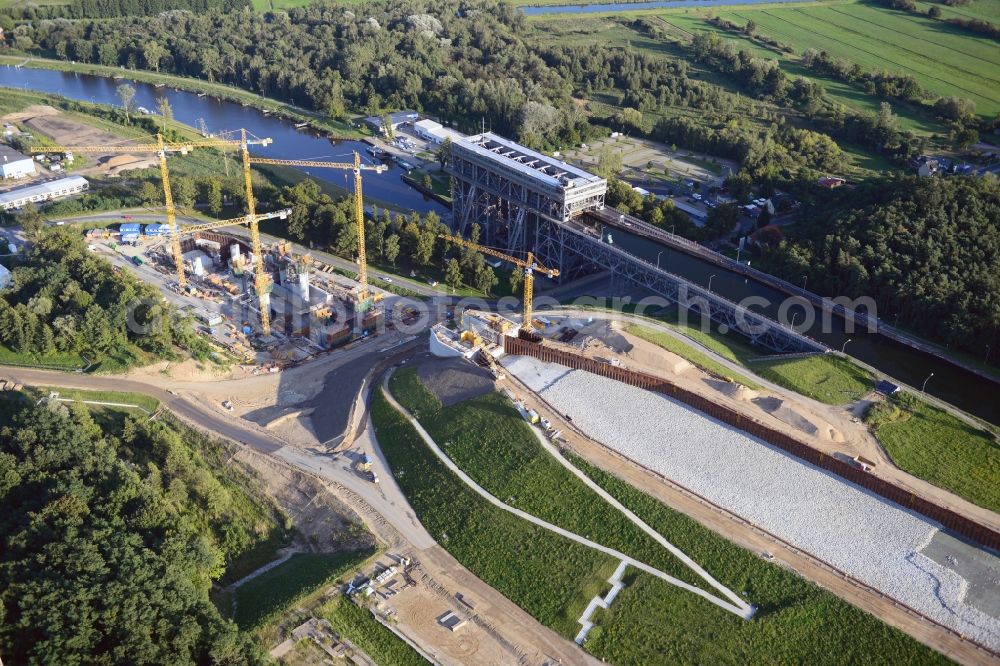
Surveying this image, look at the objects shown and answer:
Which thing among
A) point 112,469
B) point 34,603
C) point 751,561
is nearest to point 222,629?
point 34,603

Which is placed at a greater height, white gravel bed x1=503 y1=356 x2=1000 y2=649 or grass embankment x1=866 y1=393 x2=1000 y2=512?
grass embankment x1=866 y1=393 x2=1000 y2=512

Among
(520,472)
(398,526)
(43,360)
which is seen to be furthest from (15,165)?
(520,472)

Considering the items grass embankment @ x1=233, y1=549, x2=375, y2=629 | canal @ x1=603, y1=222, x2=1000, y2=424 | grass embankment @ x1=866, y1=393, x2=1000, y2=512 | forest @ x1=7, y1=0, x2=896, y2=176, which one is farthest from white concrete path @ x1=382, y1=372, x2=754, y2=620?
forest @ x1=7, y1=0, x2=896, y2=176

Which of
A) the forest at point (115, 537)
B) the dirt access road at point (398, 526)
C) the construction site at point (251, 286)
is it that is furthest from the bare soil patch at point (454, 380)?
the forest at point (115, 537)

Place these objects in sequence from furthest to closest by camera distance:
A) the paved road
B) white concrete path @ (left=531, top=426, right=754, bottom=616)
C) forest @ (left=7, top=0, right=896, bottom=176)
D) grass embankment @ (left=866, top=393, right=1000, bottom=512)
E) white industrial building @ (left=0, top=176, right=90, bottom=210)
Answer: forest @ (left=7, top=0, right=896, bottom=176) < white industrial building @ (left=0, top=176, right=90, bottom=210) < the paved road < grass embankment @ (left=866, top=393, right=1000, bottom=512) < white concrete path @ (left=531, top=426, right=754, bottom=616)

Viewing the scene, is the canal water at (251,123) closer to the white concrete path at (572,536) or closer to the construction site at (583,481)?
the construction site at (583,481)

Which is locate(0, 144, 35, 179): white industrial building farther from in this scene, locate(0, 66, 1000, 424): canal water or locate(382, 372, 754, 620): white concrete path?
locate(382, 372, 754, 620): white concrete path

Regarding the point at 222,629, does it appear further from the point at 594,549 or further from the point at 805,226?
the point at 805,226

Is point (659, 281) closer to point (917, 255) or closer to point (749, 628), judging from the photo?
point (917, 255)
